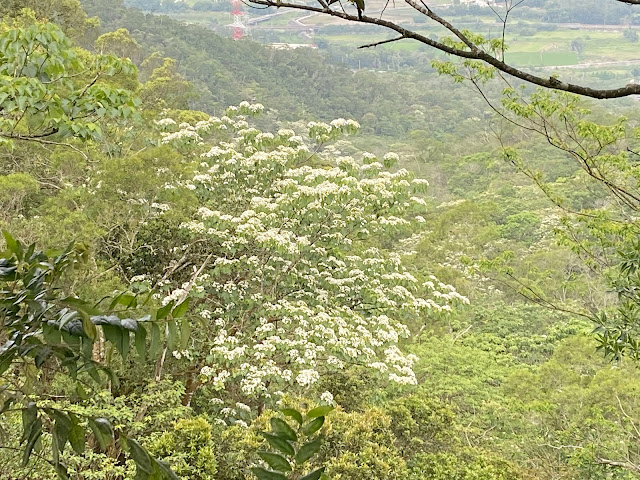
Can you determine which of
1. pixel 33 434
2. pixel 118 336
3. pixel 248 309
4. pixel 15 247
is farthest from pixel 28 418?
pixel 248 309

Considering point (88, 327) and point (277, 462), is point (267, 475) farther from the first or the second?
point (88, 327)

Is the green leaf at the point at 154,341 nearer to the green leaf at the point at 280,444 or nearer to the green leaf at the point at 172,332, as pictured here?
the green leaf at the point at 172,332

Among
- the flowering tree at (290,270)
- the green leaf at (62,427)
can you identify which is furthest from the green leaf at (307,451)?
the flowering tree at (290,270)

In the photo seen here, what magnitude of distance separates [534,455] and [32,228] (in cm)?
631

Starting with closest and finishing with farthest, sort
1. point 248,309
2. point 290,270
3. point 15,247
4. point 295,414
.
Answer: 1. point 295,414
2. point 15,247
3. point 248,309
4. point 290,270

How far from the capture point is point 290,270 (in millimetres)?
5922

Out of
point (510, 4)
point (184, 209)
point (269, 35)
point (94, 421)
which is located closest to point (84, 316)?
point (94, 421)

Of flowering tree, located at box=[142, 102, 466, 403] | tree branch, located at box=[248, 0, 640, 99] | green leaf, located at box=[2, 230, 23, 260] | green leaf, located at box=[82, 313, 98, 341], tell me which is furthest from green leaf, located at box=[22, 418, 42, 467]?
flowering tree, located at box=[142, 102, 466, 403]

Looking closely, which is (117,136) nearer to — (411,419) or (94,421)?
(411,419)

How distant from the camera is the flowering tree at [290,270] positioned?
16.9 feet

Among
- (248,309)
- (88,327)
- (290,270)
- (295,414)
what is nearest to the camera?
(295,414)

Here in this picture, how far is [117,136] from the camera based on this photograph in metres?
7.54

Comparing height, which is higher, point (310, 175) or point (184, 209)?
point (310, 175)

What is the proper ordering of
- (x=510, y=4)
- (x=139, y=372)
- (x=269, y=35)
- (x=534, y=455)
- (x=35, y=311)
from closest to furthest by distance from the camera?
(x=35, y=311) < (x=510, y=4) < (x=139, y=372) < (x=534, y=455) < (x=269, y=35)
